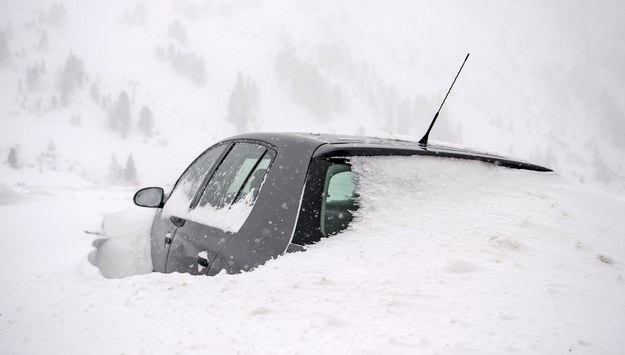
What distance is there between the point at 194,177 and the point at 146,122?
10237cm

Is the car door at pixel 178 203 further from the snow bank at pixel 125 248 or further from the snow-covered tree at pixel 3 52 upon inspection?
the snow-covered tree at pixel 3 52

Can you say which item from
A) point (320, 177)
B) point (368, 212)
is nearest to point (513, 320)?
point (368, 212)

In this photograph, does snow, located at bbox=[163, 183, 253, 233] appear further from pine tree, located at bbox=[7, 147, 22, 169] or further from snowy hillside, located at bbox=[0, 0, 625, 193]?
pine tree, located at bbox=[7, 147, 22, 169]

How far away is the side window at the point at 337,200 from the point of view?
83.0 inches

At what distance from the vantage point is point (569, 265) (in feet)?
5.75

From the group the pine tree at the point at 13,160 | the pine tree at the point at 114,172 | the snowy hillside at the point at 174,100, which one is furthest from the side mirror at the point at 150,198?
the pine tree at the point at 13,160

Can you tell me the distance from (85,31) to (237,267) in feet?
617

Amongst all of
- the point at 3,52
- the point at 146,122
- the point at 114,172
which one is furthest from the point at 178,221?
the point at 3,52

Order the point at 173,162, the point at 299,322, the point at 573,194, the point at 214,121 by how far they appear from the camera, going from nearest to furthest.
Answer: the point at 299,322, the point at 573,194, the point at 173,162, the point at 214,121

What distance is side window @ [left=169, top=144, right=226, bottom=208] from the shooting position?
321 centimetres

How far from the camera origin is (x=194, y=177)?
11.2ft

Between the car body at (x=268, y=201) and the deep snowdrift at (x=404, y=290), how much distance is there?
0.09 metres

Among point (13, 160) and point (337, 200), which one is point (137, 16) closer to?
point (13, 160)

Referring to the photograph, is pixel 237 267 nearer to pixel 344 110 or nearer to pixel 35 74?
pixel 35 74
